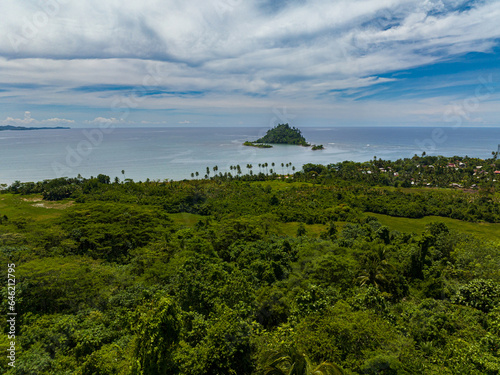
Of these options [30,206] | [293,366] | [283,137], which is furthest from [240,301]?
[283,137]

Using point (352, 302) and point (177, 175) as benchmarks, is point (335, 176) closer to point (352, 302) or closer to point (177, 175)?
point (177, 175)

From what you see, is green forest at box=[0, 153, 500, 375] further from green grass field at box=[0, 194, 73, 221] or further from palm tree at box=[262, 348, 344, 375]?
green grass field at box=[0, 194, 73, 221]

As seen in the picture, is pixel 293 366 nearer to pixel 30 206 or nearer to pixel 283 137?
pixel 30 206

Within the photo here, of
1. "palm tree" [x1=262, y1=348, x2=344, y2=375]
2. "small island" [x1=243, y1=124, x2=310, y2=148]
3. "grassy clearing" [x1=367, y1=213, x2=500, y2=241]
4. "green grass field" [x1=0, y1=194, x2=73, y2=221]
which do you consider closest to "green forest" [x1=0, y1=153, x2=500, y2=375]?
"palm tree" [x1=262, y1=348, x2=344, y2=375]

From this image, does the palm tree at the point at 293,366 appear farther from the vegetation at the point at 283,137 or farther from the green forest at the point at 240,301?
the vegetation at the point at 283,137

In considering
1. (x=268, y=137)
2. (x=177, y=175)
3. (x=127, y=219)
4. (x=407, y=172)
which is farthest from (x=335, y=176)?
(x=268, y=137)

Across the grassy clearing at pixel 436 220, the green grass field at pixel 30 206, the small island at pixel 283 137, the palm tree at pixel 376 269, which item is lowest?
the grassy clearing at pixel 436 220

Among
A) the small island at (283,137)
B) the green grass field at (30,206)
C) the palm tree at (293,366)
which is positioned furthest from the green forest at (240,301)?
the small island at (283,137)
